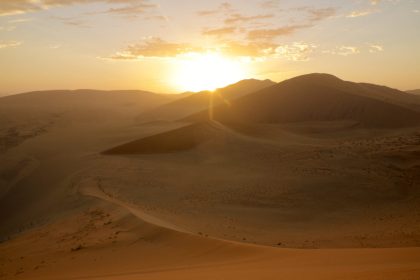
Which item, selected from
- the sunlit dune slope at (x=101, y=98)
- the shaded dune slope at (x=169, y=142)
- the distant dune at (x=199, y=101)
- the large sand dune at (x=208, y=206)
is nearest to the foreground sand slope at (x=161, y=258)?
the large sand dune at (x=208, y=206)

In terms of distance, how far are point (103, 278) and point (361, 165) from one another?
13.3 metres

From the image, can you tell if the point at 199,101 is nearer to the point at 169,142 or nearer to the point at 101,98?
the point at 101,98

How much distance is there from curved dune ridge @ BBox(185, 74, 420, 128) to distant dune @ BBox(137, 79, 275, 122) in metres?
10.6

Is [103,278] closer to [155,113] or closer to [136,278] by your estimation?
[136,278]

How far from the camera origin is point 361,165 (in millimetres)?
17266

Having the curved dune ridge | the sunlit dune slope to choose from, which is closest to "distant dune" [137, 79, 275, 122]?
the curved dune ridge

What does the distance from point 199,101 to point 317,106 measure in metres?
27.8

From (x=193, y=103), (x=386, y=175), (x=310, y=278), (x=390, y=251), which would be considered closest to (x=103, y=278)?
(x=310, y=278)

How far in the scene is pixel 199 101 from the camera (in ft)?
209

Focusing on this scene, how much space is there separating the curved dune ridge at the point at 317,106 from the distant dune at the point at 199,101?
1063 cm

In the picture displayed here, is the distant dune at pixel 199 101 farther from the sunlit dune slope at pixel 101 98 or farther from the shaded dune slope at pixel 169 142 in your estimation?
the shaded dune slope at pixel 169 142

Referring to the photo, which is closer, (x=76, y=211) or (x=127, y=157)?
(x=76, y=211)

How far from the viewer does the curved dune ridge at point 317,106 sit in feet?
112

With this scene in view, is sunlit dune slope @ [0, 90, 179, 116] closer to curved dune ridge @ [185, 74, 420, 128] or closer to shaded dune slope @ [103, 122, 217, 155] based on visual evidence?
curved dune ridge @ [185, 74, 420, 128]
